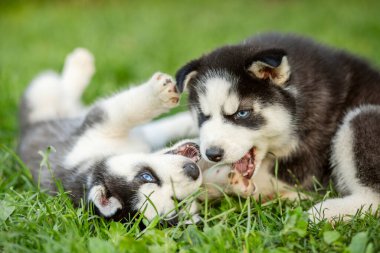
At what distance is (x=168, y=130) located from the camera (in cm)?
576

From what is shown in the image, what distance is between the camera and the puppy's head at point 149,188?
3.76 meters

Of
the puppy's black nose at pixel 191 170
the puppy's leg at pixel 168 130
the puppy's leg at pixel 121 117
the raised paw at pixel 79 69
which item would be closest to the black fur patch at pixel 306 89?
the puppy's leg at pixel 121 117

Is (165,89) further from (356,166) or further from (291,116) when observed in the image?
(356,166)

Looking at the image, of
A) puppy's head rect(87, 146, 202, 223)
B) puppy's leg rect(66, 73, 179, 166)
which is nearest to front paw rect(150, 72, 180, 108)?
puppy's leg rect(66, 73, 179, 166)

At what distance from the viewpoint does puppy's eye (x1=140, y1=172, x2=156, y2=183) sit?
3.90m

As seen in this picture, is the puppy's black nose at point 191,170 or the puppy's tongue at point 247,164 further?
the puppy's tongue at point 247,164

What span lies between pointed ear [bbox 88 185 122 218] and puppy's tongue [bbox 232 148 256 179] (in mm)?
1039

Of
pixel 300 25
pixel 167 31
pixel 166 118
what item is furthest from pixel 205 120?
pixel 300 25

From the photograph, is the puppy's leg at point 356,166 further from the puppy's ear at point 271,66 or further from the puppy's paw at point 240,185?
the puppy's ear at point 271,66

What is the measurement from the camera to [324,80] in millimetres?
4449

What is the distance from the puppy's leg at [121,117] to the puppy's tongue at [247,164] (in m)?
0.79

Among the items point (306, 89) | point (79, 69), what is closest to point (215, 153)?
point (306, 89)

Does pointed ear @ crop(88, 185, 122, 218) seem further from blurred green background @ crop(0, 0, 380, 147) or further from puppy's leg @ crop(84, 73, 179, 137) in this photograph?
blurred green background @ crop(0, 0, 380, 147)

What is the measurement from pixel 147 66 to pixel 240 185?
12.8 feet
